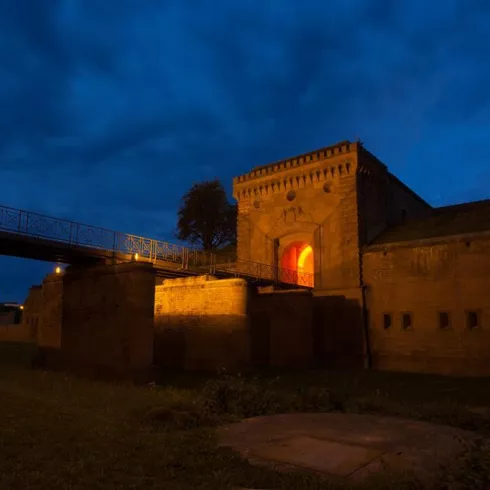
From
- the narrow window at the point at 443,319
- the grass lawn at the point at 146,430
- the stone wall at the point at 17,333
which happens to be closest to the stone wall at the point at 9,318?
the stone wall at the point at 17,333

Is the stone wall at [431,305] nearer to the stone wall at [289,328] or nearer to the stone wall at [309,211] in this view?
the stone wall at [309,211]

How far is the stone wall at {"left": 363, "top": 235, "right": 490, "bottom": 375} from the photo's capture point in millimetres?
20719

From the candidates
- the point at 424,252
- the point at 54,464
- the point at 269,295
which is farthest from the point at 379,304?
the point at 54,464

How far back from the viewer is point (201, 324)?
2058 cm

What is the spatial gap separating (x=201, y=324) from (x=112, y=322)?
518 cm

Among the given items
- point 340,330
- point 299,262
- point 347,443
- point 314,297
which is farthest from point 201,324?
point 347,443

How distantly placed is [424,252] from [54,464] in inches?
787

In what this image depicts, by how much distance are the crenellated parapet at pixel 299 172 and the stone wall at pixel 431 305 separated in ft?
16.4

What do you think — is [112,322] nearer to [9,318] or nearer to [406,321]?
[406,321]

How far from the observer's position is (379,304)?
78.5 feet

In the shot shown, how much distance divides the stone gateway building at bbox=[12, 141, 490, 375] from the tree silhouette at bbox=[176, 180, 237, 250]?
1456 cm

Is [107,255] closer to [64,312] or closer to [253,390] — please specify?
[64,312]

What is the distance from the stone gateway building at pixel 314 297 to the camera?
16984 millimetres

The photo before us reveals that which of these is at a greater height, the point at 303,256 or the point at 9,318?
the point at 303,256
